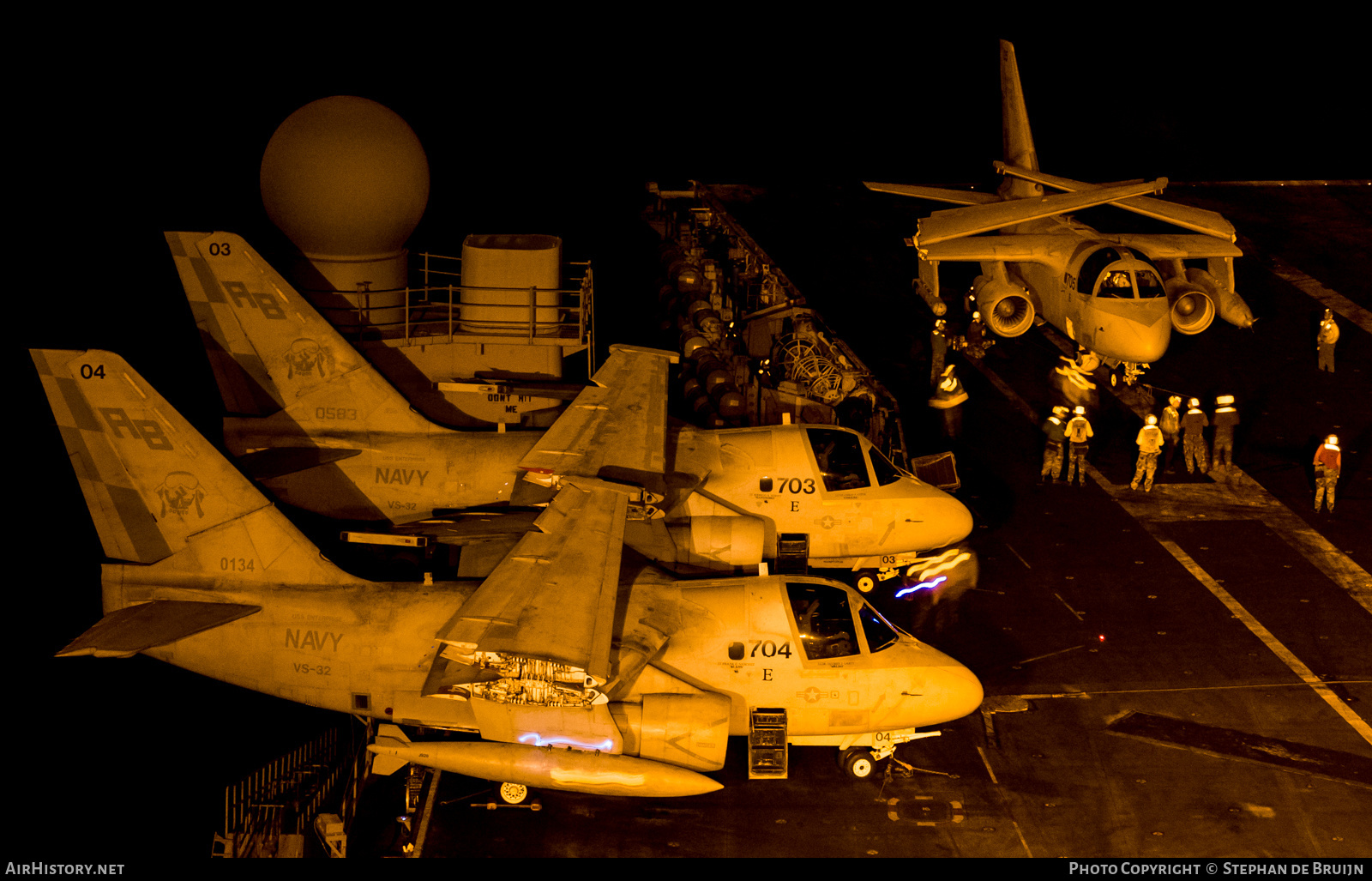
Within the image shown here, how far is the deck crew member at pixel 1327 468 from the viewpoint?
24.7 meters

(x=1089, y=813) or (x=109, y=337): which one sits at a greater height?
(x=109, y=337)

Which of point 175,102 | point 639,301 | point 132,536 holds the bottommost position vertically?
point 132,536

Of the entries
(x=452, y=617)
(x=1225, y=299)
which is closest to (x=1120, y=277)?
(x=1225, y=299)

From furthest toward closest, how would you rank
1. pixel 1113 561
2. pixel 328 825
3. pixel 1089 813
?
1. pixel 1113 561
2. pixel 1089 813
3. pixel 328 825

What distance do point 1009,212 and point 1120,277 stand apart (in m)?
3.96

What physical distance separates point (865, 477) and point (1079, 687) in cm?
501

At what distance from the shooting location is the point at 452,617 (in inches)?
625

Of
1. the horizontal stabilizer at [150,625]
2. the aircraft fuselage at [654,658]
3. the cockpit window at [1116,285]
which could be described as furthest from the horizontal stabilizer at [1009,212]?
the horizontal stabilizer at [150,625]

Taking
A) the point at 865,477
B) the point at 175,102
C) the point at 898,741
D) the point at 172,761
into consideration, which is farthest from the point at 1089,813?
the point at 175,102

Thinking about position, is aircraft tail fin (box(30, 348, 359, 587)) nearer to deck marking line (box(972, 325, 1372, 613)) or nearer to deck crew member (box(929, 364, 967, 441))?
deck crew member (box(929, 364, 967, 441))

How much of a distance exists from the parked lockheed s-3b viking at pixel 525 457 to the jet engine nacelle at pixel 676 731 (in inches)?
163

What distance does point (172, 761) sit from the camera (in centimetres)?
1739

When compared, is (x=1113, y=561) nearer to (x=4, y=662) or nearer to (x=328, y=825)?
(x=328, y=825)

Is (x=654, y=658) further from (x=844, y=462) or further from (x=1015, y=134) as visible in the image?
(x=1015, y=134)
